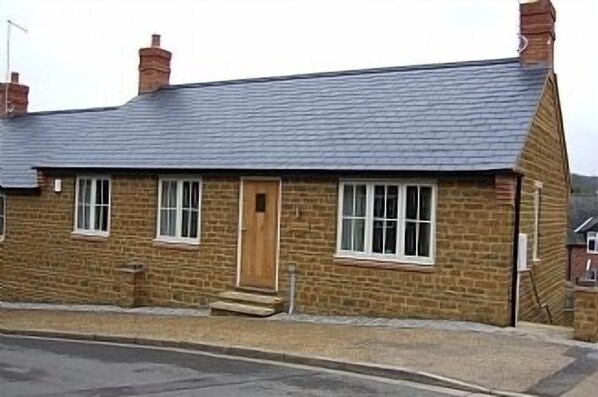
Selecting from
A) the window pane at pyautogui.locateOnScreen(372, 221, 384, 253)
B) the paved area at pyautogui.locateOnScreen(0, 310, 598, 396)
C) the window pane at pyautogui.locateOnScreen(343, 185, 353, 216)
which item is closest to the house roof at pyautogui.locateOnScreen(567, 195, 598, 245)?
the window pane at pyautogui.locateOnScreen(343, 185, 353, 216)

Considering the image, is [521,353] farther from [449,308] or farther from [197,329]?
[197,329]

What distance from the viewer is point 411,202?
46.0ft

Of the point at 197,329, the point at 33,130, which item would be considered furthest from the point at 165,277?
the point at 33,130

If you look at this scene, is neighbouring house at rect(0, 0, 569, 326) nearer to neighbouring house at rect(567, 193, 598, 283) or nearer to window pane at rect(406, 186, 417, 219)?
window pane at rect(406, 186, 417, 219)

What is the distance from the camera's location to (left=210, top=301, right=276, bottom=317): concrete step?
14.9 meters

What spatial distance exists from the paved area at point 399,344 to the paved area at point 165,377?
72cm

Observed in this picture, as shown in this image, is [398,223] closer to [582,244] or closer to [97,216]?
[97,216]

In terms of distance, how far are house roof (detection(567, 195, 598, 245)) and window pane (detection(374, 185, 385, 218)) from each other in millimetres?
46415

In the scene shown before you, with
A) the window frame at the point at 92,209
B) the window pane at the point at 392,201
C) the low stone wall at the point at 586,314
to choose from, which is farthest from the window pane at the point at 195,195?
the low stone wall at the point at 586,314

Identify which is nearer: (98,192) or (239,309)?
(239,309)

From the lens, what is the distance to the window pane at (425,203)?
13820 millimetres

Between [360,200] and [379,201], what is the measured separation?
43 centimetres

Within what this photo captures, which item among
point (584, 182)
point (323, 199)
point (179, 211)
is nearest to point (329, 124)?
point (323, 199)

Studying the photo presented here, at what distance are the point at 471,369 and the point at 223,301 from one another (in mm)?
7423
